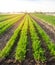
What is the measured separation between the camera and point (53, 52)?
13578 millimetres

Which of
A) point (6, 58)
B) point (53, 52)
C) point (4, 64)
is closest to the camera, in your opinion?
point (4, 64)

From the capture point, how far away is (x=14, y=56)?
1299 centimetres

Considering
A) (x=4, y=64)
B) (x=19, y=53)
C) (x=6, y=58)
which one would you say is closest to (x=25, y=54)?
(x=19, y=53)

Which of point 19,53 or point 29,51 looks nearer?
point 19,53

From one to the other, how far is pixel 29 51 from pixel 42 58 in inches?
86.6

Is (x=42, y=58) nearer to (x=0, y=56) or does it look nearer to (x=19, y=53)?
(x=19, y=53)

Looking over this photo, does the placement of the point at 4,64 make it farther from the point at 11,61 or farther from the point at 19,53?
the point at 19,53

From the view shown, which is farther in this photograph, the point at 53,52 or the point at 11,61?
the point at 53,52

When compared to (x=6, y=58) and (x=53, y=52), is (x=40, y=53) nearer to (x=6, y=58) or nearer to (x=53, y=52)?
(x=53, y=52)

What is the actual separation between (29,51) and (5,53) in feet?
5.44

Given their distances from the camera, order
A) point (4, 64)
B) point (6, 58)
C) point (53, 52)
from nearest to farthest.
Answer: point (4, 64) → point (6, 58) → point (53, 52)

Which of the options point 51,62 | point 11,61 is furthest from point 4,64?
point 51,62

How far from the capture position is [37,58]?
39.6 feet

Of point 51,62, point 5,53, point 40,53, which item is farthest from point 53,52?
point 5,53
